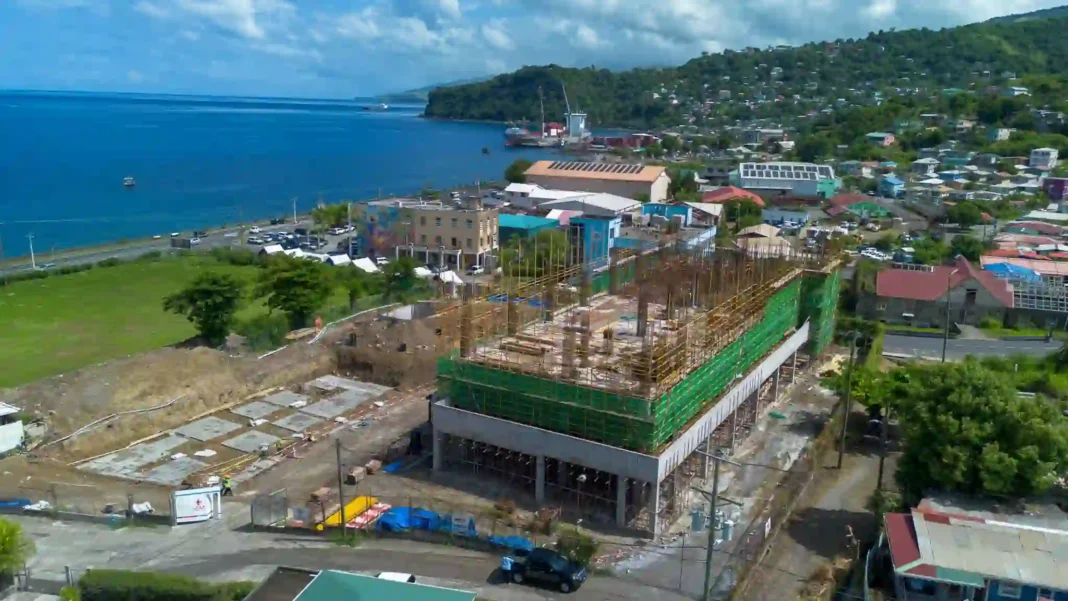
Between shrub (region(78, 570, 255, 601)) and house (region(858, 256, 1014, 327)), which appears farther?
house (region(858, 256, 1014, 327))

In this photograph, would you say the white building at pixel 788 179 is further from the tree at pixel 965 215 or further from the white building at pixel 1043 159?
the white building at pixel 1043 159

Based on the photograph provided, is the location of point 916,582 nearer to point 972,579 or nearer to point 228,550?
point 972,579

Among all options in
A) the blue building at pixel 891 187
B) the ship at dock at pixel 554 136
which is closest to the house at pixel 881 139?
the blue building at pixel 891 187

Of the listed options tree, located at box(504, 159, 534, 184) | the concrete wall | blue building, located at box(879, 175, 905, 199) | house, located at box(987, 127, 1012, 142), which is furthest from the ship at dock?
the concrete wall

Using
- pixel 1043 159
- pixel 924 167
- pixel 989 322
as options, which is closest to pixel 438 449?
pixel 989 322

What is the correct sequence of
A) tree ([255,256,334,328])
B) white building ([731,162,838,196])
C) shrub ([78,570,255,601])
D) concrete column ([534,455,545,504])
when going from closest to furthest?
1. shrub ([78,570,255,601])
2. concrete column ([534,455,545,504])
3. tree ([255,256,334,328])
4. white building ([731,162,838,196])

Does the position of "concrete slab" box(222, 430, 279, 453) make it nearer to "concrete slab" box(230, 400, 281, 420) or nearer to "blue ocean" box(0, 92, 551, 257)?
"concrete slab" box(230, 400, 281, 420)
